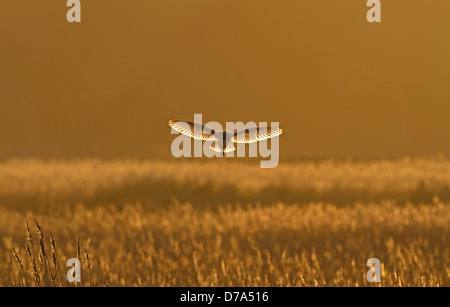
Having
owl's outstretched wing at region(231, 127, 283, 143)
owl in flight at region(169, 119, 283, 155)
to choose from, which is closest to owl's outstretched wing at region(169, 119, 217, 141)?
owl in flight at region(169, 119, 283, 155)

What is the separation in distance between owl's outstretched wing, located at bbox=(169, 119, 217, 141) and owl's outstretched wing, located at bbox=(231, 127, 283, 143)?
0.28 metres

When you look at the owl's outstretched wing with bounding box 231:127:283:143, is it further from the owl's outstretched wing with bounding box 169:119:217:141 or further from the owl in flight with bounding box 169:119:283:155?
the owl's outstretched wing with bounding box 169:119:217:141

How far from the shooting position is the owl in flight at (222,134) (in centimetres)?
690

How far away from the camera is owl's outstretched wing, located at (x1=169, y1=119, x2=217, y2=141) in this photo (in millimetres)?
7191

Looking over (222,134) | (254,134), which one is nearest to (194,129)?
(222,134)

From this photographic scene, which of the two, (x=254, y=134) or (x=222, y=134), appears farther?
(x=254, y=134)

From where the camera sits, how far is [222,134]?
701 centimetres

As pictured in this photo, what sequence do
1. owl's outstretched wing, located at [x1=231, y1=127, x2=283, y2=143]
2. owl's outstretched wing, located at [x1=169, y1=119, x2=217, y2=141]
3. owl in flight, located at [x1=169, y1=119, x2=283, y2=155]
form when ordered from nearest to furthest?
owl in flight, located at [x1=169, y1=119, x2=283, y2=155], owl's outstretched wing, located at [x1=231, y1=127, x2=283, y2=143], owl's outstretched wing, located at [x1=169, y1=119, x2=217, y2=141]

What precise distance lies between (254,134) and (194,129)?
27.3 inches

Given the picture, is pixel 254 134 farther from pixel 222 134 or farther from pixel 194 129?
pixel 194 129
